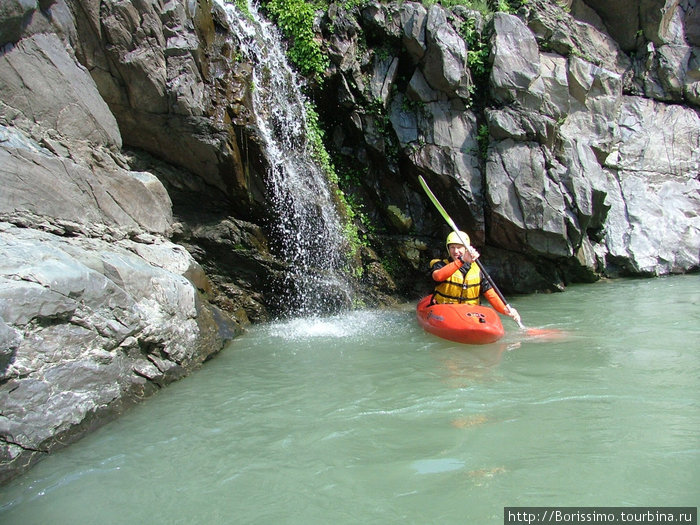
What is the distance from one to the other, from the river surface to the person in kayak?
108 cm

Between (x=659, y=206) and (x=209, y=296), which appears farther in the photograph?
(x=659, y=206)

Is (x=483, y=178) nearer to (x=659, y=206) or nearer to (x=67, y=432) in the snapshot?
(x=659, y=206)

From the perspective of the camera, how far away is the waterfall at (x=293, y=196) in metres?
7.41

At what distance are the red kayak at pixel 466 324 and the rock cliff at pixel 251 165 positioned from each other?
2.66m

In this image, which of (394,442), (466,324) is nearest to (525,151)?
(466,324)

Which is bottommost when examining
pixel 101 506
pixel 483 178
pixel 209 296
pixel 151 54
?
pixel 101 506

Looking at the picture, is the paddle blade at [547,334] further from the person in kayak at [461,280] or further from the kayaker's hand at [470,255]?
the kayaker's hand at [470,255]

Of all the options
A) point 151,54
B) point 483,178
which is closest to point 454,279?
point 483,178

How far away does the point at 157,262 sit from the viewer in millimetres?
5180

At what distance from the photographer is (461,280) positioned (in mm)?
5996

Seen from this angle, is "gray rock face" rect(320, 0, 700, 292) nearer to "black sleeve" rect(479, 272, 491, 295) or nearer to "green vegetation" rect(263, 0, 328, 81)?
"green vegetation" rect(263, 0, 328, 81)

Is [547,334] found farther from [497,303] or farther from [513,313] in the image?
[497,303]

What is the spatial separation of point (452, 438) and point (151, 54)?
6190 mm

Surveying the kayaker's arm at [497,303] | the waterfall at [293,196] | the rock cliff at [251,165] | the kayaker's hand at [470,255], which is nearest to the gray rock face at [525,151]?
the rock cliff at [251,165]
